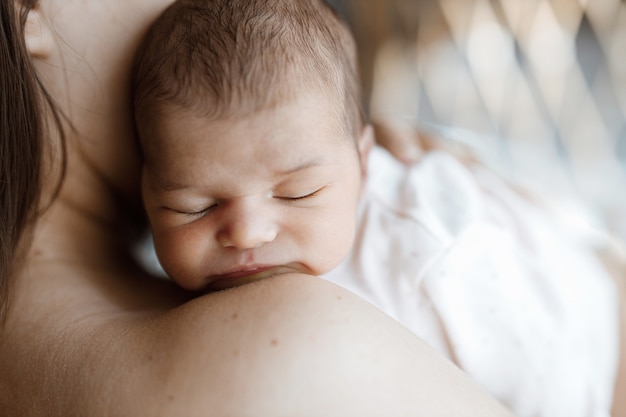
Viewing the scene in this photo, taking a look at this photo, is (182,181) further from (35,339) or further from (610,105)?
(610,105)

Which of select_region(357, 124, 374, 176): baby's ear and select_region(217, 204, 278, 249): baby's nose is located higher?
select_region(217, 204, 278, 249): baby's nose

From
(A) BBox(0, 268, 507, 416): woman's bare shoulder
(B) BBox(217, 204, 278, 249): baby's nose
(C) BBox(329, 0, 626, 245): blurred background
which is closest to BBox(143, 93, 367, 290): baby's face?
(B) BBox(217, 204, 278, 249): baby's nose

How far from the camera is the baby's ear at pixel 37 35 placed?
73 cm

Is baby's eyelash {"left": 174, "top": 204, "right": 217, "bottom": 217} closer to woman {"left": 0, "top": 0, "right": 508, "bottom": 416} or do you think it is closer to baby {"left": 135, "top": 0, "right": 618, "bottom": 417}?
baby {"left": 135, "top": 0, "right": 618, "bottom": 417}

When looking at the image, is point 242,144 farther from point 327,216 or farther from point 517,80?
point 517,80

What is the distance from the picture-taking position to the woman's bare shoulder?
1.73 feet

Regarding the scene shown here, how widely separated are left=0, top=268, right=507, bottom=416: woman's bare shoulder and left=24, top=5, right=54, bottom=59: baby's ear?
0.33m

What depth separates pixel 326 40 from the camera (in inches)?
31.0

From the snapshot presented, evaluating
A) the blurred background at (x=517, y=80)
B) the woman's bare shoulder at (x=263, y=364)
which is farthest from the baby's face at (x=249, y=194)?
the blurred background at (x=517, y=80)

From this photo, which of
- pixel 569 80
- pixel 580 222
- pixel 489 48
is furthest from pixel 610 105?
pixel 580 222

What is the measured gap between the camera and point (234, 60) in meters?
0.69

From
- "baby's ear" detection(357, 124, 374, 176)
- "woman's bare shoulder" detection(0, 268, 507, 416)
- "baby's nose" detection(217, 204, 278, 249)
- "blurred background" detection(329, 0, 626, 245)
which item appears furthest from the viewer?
"blurred background" detection(329, 0, 626, 245)

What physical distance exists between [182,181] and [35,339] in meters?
0.22

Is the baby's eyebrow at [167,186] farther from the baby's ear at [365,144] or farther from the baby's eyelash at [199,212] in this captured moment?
the baby's ear at [365,144]
